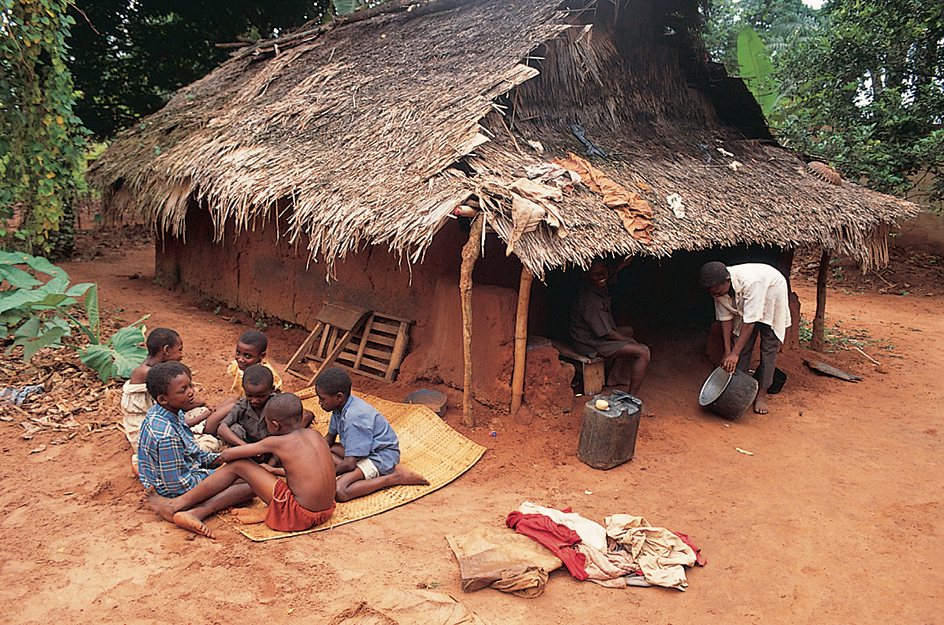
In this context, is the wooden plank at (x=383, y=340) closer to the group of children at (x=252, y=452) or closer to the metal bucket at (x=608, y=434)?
the group of children at (x=252, y=452)

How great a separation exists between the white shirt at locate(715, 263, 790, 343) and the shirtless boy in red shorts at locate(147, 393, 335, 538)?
3.89 metres

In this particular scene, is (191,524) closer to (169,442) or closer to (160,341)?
(169,442)

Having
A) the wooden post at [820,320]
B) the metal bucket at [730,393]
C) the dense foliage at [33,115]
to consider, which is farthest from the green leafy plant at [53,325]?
the wooden post at [820,320]

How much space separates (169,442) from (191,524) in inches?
18.9

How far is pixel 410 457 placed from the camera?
461 centimetres

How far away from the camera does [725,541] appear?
3.71m

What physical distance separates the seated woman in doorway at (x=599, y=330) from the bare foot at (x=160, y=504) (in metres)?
3.71

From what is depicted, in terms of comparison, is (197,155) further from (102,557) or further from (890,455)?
(890,455)

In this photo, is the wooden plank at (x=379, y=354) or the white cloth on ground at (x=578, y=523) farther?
the wooden plank at (x=379, y=354)

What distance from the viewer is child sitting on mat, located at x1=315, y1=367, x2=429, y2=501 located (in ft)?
12.5

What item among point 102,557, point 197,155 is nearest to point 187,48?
point 197,155

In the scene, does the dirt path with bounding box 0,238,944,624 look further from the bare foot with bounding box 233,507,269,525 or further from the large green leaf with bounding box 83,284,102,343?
the large green leaf with bounding box 83,284,102,343

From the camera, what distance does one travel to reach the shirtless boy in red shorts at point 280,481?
3406mm

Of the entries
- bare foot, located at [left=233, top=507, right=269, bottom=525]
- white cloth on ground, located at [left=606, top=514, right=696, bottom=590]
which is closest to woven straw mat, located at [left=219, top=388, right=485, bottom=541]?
bare foot, located at [left=233, top=507, right=269, bottom=525]
